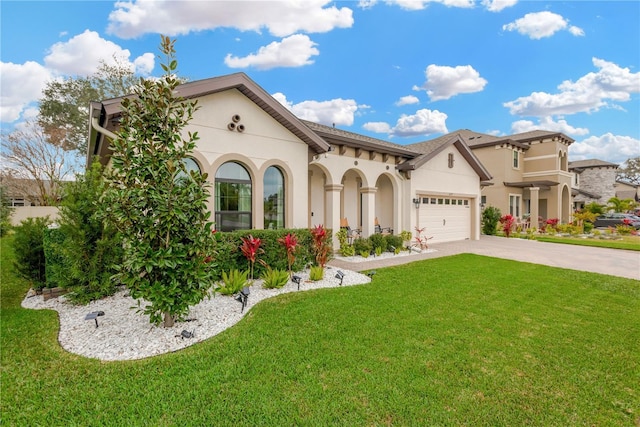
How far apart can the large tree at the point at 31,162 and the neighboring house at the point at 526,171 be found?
35.4 meters

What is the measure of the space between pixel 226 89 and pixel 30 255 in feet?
21.0

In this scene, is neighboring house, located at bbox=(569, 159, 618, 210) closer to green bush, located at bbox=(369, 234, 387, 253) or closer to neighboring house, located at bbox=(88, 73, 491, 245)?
neighboring house, located at bbox=(88, 73, 491, 245)

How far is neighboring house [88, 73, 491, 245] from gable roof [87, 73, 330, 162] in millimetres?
24

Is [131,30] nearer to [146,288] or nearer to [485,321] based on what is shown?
[146,288]

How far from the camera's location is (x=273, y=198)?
9617 mm

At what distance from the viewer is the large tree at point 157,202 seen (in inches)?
163

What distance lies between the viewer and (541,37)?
509 inches

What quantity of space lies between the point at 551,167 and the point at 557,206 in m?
3.76

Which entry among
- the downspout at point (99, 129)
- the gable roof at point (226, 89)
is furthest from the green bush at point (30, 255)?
the gable roof at point (226, 89)

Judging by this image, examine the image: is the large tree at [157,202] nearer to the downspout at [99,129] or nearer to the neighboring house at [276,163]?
the neighboring house at [276,163]

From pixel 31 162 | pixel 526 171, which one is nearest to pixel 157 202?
pixel 526 171

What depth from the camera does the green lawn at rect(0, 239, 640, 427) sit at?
2.89 m

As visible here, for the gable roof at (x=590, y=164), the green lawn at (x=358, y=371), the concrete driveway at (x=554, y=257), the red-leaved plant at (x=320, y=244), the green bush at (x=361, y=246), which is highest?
the gable roof at (x=590, y=164)

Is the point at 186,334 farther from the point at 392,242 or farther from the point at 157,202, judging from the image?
the point at 392,242
